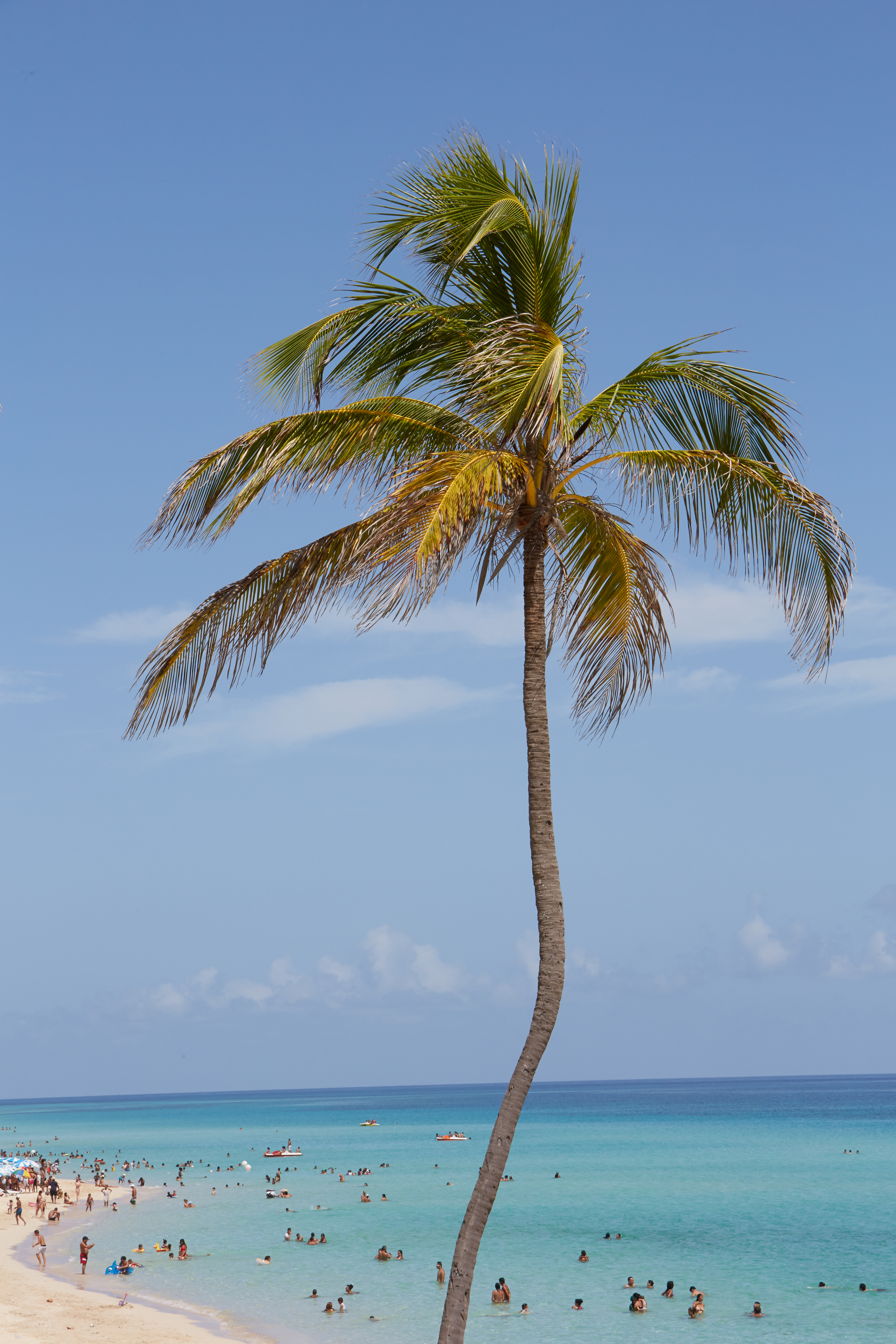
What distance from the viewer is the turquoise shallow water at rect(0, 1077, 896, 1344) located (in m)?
26.3

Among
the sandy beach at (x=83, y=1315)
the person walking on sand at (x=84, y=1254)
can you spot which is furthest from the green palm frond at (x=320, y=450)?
the person walking on sand at (x=84, y=1254)

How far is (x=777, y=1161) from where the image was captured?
68.4 meters

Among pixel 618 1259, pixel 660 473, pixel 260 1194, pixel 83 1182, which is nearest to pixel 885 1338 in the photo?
pixel 618 1259

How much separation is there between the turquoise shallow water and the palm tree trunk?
19.1 metres

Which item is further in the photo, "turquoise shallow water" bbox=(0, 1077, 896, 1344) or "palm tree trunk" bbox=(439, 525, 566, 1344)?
"turquoise shallow water" bbox=(0, 1077, 896, 1344)

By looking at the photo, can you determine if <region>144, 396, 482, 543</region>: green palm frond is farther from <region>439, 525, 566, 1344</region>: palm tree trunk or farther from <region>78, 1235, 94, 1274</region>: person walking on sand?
<region>78, 1235, 94, 1274</region>: person walking on sand

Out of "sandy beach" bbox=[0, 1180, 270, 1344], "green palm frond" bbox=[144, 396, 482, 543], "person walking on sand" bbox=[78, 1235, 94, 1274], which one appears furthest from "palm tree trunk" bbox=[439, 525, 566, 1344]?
"person walking on sand" bbox=[78, 1235, 94, 1274]

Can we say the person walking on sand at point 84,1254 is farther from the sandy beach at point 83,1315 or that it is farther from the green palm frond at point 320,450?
the green palm frond at point 320,450

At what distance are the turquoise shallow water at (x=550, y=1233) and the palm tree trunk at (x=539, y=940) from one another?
1911 cm

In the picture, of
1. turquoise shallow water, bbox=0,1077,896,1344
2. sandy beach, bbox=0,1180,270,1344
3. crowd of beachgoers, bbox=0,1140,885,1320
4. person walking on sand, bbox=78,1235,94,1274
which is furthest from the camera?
person walking on sand, bbox=78,1235,94,1274

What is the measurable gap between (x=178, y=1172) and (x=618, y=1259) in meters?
33.5

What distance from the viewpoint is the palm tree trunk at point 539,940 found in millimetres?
6973

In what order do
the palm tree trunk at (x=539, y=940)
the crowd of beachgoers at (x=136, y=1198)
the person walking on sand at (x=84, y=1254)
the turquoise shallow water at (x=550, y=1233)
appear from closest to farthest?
1. the palm tree trunk at (x=539, y=940)
2. the turquoise shallow water at (x=550, y=1233)
3. the crowd of beachgoers at (x=136, y=1198)
4. the person walking on sand at (x=84, y=1254)

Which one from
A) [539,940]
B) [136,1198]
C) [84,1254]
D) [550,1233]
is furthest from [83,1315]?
[136,1198]
